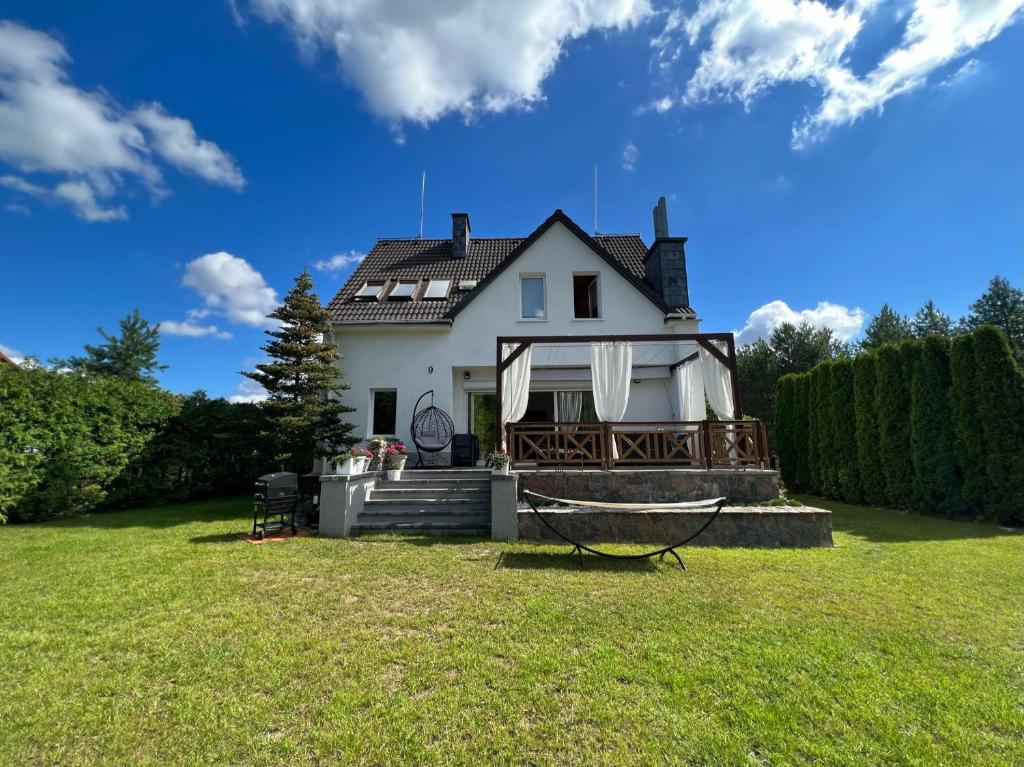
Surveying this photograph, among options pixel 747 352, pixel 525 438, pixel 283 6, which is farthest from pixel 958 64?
pixel 747 352

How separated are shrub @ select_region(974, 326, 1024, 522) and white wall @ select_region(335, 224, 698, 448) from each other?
6.61m

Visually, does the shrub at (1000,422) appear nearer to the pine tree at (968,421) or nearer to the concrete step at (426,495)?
the pine tree at (968,421)

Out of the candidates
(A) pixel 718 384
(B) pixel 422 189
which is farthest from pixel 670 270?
(B) pixel 422 189

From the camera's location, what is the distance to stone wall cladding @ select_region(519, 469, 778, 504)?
27.3ft

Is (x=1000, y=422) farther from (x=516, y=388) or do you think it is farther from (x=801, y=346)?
(x=801, y=346)

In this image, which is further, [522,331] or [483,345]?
[522,331]

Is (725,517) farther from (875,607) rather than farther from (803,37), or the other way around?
(803,37)

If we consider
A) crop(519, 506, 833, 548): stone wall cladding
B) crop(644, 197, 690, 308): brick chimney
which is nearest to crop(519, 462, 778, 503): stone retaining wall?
crop(519, 506, 833, 548): stone wall cladding

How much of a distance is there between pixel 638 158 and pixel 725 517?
35.4 ft

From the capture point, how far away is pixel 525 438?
9266mm

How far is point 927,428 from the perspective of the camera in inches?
412

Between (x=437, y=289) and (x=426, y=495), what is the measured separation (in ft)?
26.9

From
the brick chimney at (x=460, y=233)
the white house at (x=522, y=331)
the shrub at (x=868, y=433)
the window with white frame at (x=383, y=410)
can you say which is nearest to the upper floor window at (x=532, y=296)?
the white house at (x=522, y=331)

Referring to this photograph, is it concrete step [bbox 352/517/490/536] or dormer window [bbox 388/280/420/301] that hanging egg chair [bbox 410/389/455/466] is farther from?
concrete step [bbox 352/517/490/536]
